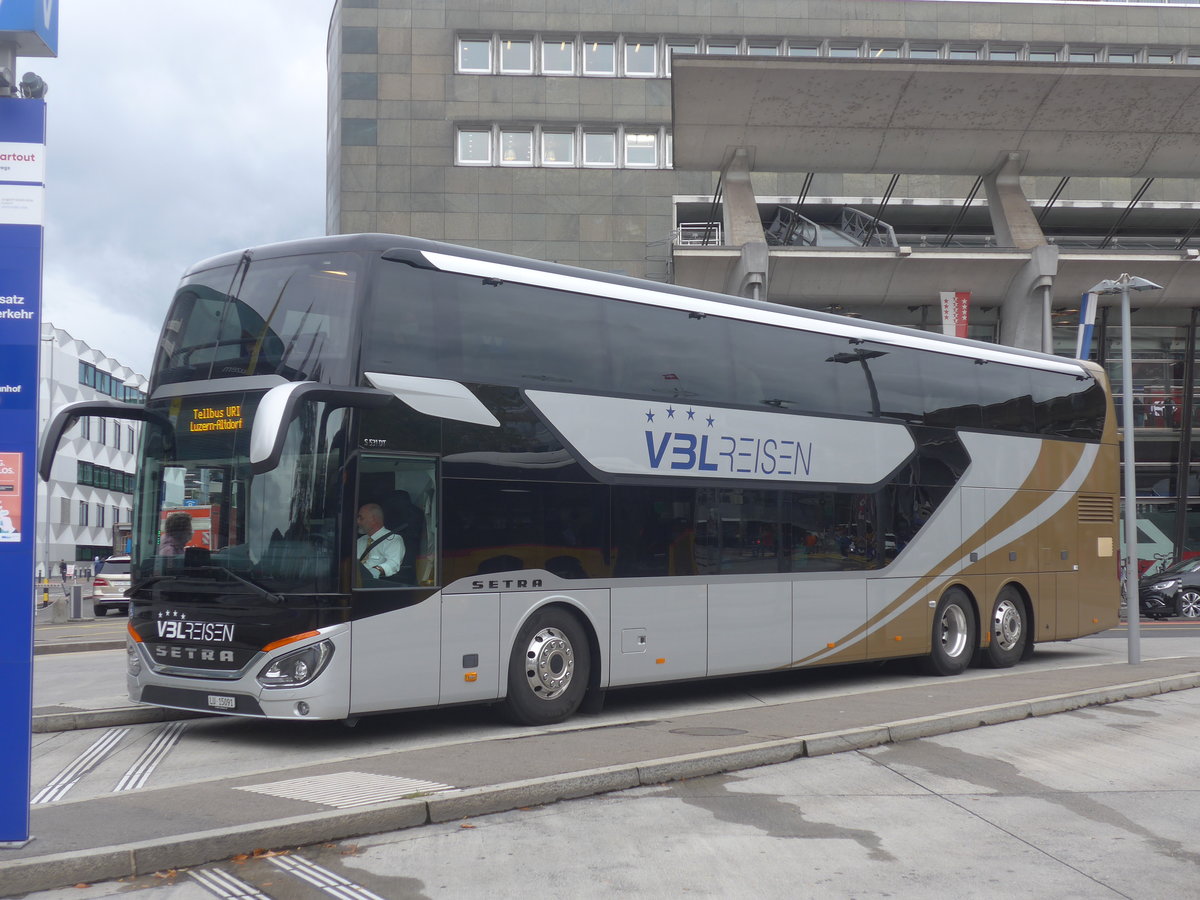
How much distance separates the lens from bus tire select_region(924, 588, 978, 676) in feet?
53.5

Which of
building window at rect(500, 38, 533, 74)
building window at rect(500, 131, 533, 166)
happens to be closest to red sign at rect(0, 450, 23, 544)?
building window at rect(500, 131, 533, 166)

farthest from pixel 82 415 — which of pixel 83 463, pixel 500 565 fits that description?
pixel 83 463

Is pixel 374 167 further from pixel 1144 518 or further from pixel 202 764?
pixel 202 764

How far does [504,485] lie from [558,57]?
116 ft

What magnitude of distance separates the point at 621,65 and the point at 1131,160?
18167 mm

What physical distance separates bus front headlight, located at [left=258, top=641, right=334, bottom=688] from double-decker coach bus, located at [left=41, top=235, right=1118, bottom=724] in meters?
0.02

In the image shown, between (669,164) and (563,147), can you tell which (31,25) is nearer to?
(563,147)

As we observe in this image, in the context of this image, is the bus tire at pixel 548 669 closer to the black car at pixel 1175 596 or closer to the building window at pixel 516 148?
the black car at pixel 1175 596

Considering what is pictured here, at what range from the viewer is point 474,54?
1684 inches

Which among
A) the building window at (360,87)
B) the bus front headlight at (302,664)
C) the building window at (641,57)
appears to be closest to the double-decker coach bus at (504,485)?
the bus front headlight at (302,664)

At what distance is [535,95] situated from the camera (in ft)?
141

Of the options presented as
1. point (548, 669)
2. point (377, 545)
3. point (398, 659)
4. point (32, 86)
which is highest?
point (32, 86)

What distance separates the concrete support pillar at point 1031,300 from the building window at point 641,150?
46.5 feet

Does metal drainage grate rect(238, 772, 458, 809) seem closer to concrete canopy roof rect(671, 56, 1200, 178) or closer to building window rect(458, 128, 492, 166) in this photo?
concrete canopy roof rect(671, 56, 1200, 178)
